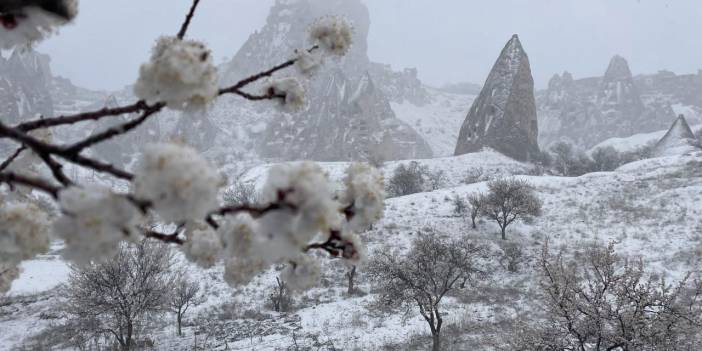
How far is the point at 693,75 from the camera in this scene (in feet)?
383

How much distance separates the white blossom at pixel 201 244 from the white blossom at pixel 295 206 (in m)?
0.76

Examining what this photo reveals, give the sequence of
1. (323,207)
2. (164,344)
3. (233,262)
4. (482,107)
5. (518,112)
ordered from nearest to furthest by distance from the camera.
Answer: (323,207)
(233,262)
(164,344)
(518,112)
(482,107)

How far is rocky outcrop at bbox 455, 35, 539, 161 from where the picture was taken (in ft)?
160

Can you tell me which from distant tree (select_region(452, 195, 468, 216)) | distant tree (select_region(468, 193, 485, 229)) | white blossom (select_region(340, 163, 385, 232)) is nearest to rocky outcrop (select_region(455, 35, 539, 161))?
distant tree (select_region(452, 195, 468, 216))

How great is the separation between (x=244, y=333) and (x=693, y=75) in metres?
157

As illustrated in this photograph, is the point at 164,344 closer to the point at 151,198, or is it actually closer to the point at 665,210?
the point at 151,198

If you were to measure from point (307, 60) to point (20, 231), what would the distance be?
1.38 metres

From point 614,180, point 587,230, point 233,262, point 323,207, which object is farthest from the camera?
point 614,180

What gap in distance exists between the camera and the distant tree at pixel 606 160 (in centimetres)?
4172

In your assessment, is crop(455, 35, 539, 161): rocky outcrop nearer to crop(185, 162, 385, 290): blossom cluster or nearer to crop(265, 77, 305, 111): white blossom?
crop(265, 77, 305, 111): white blossom

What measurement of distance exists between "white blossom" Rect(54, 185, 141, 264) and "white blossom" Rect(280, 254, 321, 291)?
2.87 feet

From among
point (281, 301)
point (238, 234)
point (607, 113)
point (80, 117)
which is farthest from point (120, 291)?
point (607, 113)

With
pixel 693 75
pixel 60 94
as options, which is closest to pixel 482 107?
pixel 693 75

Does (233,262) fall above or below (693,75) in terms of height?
below
